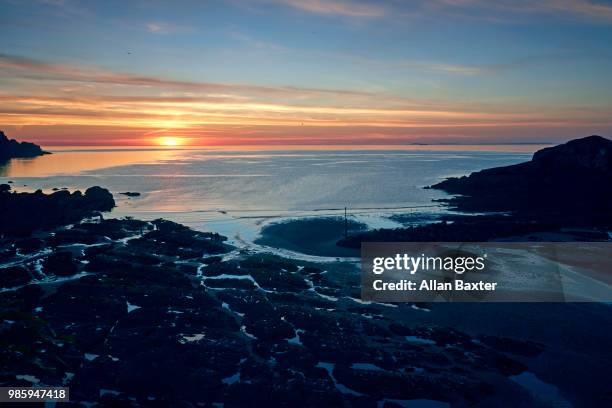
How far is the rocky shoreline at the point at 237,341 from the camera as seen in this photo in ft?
64.2

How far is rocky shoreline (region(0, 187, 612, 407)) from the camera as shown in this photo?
19562 mm

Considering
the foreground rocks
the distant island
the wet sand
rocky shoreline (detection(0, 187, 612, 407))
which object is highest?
the distant island

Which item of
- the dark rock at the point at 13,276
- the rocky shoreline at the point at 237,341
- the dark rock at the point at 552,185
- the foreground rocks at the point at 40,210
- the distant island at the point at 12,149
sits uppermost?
the distant island at the point at 12,149

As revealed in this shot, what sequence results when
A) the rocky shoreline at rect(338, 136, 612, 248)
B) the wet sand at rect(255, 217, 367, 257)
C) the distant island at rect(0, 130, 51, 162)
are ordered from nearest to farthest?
the wet sand at rect(255, 217, 367, 257) < the rocky shoreline at rect(338, 136, 612, 248) < the distant island at rect(0, 130, 51, 162)

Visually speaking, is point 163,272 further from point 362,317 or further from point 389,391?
point 389,391

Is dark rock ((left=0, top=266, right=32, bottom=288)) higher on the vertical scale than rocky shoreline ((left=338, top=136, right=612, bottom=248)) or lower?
lower

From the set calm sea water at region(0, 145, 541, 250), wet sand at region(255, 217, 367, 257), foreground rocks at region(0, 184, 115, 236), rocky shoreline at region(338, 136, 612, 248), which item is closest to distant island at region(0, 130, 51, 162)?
calm sea water at region(0, 145, 541, 250)

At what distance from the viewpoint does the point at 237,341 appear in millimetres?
24250

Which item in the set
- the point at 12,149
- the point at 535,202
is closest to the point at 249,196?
the point at 535,202

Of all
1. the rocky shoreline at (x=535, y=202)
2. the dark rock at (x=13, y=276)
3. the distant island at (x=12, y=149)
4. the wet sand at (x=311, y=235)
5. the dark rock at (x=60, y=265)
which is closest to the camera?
the dark rock at (x=13, y=276)

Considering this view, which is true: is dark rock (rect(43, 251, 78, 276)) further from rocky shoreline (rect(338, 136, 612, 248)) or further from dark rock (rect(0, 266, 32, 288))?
rocky shoreline (rect(338, 136, 612, 248))

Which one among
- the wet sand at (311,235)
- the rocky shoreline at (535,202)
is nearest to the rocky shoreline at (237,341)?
the wet sand at (311,235)

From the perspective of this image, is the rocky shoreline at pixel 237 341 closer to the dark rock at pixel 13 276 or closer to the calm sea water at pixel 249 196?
the dark rock at pixel 13 276

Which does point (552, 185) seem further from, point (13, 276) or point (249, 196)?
point (13, 276)
